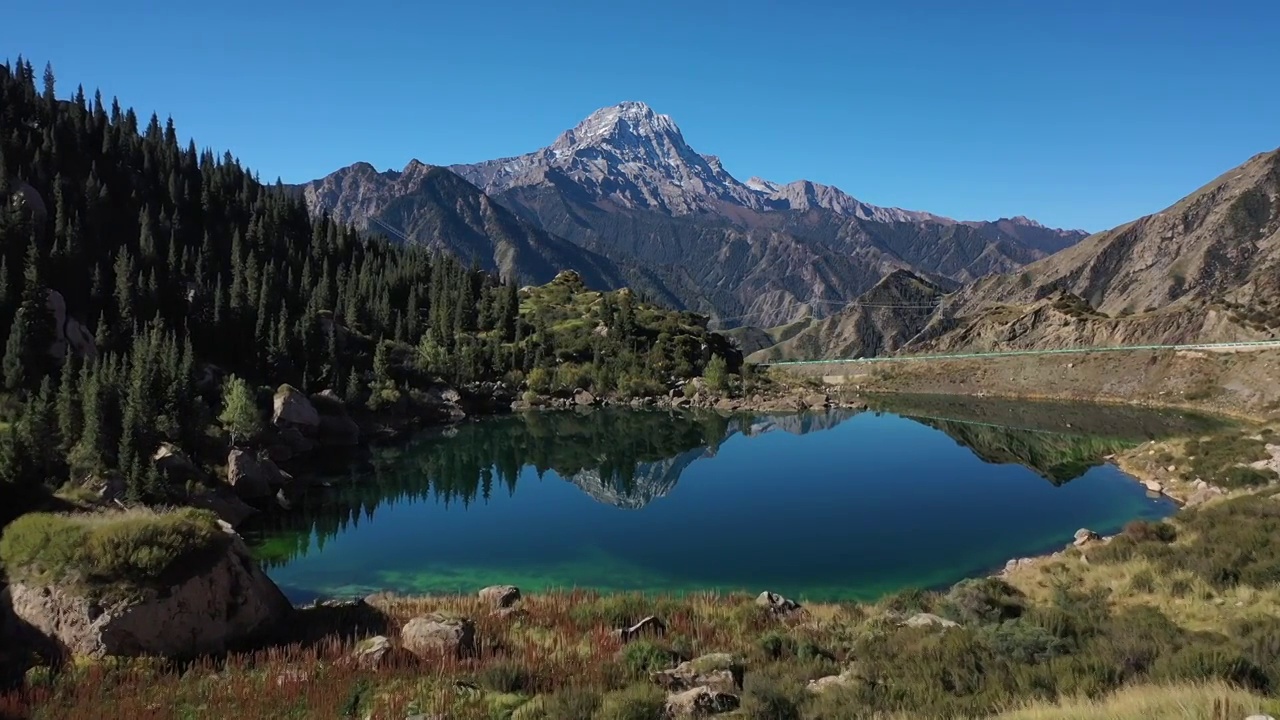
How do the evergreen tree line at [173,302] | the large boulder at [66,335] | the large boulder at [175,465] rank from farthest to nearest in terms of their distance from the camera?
the large boulder at [66,335], the evergreen tree line at [173,302], the large boulder at [175,465]

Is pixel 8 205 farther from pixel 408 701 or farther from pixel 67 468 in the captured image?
pixel 408 701

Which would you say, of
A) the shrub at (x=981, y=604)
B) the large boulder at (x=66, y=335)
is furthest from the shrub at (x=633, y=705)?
the large boulder at (x=66, y=335)

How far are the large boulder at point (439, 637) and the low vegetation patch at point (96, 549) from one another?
5264 millimetres

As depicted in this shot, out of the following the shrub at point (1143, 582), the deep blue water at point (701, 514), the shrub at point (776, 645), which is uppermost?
the shrub at point (776, 645)

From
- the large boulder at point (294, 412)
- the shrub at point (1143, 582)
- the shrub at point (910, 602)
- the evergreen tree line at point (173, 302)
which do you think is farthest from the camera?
the large boulder at point (294, 412)

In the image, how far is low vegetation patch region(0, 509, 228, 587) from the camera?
1598 cm

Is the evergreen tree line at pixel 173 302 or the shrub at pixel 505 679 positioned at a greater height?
the evergreen tree line at pixel 173 302

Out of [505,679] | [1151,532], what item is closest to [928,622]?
[505,679]

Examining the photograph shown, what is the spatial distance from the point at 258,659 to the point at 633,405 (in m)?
105

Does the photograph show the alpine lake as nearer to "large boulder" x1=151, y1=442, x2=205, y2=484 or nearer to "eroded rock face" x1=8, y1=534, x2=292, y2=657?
"large boulder" x1=151, y1=442, x2=205, y2=484

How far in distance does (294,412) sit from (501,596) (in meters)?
55.4

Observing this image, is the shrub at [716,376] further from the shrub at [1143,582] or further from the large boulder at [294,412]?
the shrub at [1143,582]

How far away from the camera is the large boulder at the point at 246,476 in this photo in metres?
51.6

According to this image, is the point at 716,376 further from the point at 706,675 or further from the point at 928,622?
the point at 706,675
